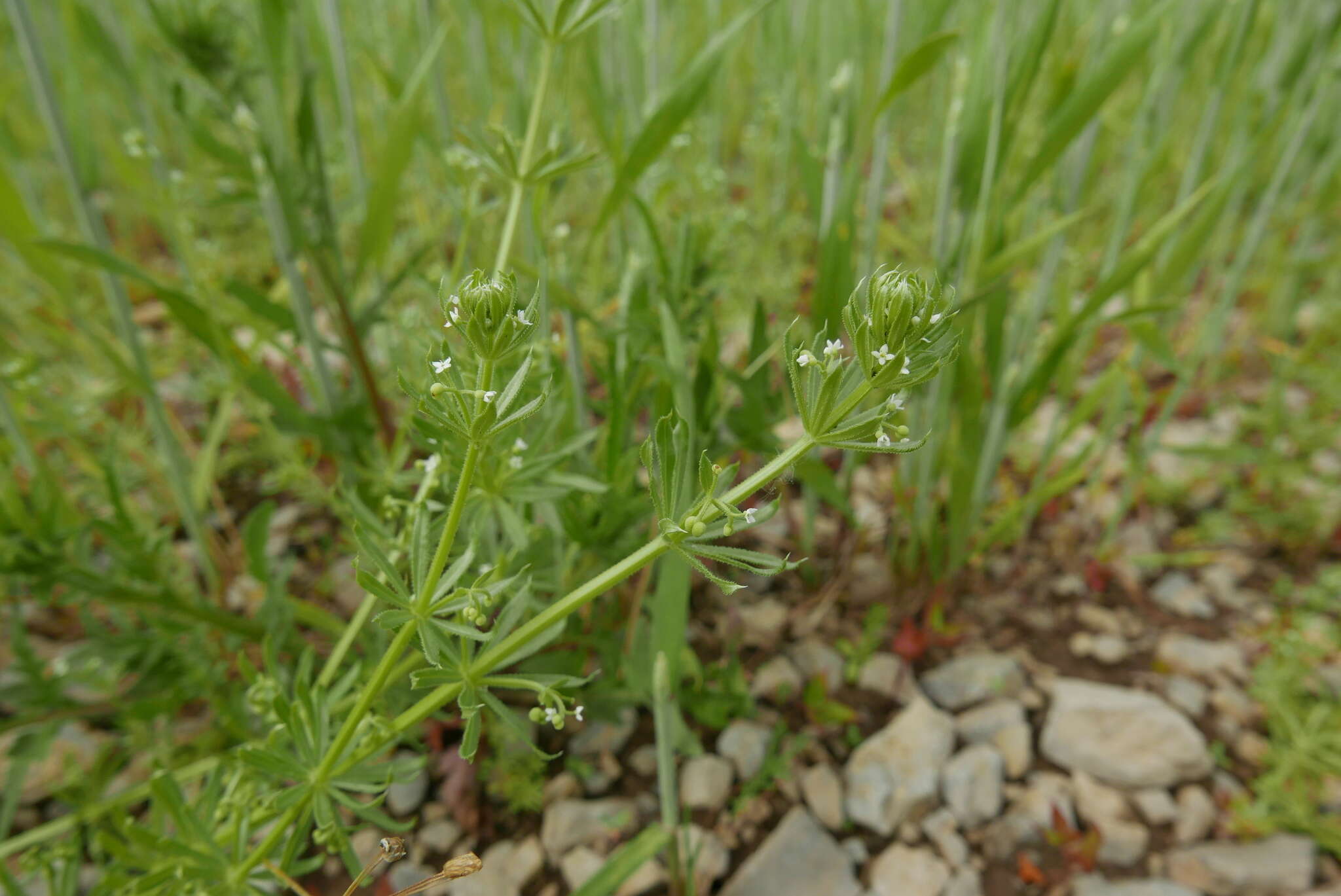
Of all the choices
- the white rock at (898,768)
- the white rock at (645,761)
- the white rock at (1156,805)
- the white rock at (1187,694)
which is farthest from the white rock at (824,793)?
the white rock at (1187,694)

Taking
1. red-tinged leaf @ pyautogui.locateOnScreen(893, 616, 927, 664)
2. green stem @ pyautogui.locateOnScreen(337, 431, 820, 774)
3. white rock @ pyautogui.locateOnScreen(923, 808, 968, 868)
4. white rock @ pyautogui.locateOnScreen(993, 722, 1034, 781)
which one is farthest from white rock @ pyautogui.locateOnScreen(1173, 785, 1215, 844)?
green stem @ pyautogui.locateOnScreen(337, 431, 820, 774)

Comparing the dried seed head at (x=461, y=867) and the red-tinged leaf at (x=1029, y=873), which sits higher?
the dried seed head at (x=461, y=867)

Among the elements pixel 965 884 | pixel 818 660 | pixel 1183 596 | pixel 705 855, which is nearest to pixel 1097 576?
pixel 1183 596

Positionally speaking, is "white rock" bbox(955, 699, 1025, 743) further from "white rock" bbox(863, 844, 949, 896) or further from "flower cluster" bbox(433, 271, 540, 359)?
"flower cluster" bbox(433, 271, 540, 359)

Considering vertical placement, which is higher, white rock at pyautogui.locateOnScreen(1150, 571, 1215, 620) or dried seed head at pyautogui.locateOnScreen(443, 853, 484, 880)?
dried seed head at pyautogui.locateOnScreen(443, 853, 484, 880)

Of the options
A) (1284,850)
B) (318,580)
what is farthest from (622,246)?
(1284,850)

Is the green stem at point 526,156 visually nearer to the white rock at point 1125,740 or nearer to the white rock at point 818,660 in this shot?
the white rock at point 818,660
